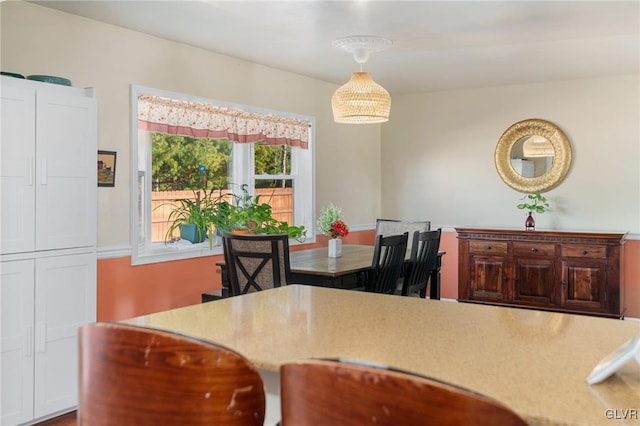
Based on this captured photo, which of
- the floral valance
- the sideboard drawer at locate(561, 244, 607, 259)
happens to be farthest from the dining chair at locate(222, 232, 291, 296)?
the sideboard drawer at locate(561, 244, 607, 259)

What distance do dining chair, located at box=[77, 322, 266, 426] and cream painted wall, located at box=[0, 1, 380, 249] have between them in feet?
10.1

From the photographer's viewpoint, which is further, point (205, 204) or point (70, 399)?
point (205, 204)

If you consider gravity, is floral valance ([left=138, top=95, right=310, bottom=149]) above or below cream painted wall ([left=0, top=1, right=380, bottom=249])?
below

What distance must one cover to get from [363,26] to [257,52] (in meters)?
1.21

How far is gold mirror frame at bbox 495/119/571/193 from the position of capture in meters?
6.16

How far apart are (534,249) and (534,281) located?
309 mm

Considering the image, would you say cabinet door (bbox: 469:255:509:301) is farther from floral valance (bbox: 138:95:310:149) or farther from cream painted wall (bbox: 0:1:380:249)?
floral valance (bbox: 138:95:310:149)

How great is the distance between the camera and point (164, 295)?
4578 millimetres

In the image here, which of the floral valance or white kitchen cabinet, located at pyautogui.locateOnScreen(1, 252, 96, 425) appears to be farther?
the floral valance

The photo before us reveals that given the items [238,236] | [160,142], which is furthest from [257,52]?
[238,236]

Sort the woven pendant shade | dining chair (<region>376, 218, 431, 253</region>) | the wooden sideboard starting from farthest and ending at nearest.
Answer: the wooden sideboard → dining chair (<region>376, 218, 431, 253</region>) → the woven pendant shade

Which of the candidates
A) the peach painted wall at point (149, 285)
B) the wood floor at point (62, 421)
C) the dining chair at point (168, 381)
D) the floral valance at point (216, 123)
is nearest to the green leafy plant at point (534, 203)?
the floral valance at point (216, 123)

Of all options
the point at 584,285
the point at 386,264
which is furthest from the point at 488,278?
the point at 386,264

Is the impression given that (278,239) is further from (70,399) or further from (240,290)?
(70,399)
